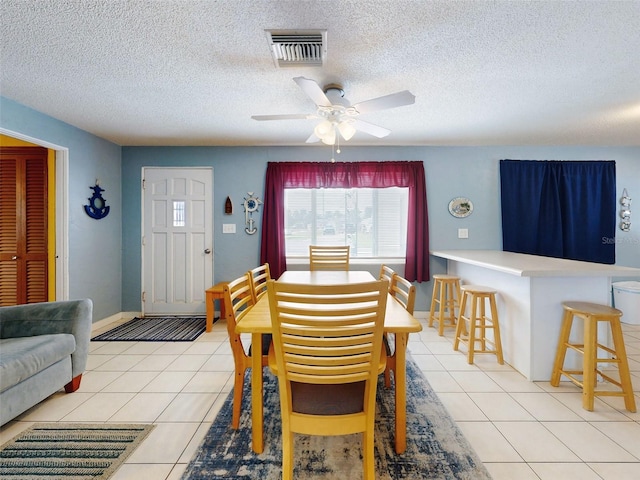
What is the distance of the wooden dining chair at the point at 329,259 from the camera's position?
3525mm

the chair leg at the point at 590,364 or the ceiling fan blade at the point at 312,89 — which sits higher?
the ceiling fan blade at the point at 312,89

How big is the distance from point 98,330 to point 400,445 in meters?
3.74

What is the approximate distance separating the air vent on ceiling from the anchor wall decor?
9.70 ft

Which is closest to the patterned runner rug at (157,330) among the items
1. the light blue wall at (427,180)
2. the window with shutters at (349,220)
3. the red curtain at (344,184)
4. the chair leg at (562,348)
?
the light blue wall at (427,180)

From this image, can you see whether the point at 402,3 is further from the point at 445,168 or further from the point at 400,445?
the point at 445,168

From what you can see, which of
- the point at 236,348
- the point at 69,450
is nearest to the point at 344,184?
the point at 236,348

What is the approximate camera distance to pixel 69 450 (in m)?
1.60

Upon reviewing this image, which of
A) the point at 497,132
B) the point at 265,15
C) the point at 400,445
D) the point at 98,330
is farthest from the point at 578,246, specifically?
the point at 98,330

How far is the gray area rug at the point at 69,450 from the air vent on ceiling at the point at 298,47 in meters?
2.46

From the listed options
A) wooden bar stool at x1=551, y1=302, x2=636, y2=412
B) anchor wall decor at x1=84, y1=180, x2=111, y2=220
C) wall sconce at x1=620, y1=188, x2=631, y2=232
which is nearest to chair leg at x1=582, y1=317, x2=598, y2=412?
wooden bar stool at x1=551, y1=302, x2=636, y2=412

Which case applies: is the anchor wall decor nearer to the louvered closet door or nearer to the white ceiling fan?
the louvered closet door

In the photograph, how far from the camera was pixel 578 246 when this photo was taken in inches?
156

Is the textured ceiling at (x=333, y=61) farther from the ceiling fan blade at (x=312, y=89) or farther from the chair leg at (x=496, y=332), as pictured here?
the chair leg at (x=496, y=332)

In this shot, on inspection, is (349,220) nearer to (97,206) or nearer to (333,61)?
(333,61)
